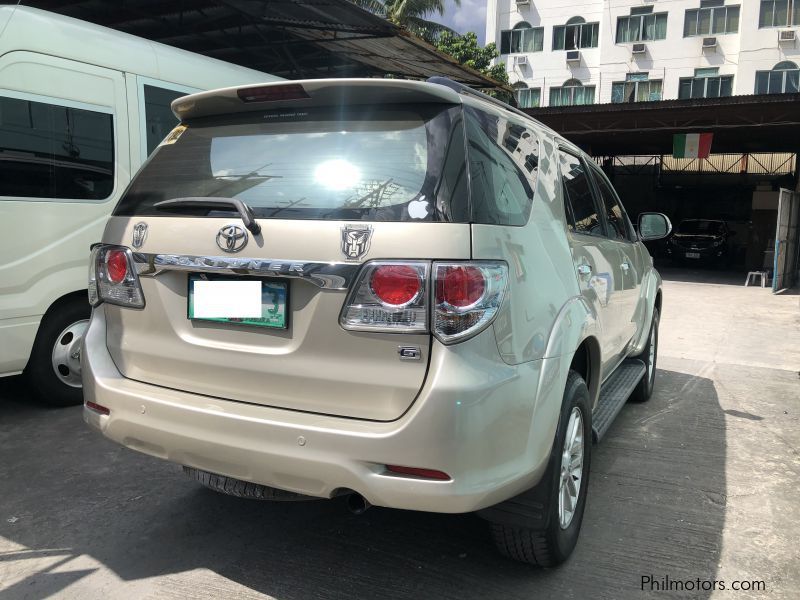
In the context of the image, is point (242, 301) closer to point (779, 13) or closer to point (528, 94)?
point (779, 13)

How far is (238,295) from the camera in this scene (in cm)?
223

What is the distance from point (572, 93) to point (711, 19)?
6.30m

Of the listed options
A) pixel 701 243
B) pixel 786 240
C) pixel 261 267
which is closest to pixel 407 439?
pixel 261 267

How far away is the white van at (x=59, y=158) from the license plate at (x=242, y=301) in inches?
94.9

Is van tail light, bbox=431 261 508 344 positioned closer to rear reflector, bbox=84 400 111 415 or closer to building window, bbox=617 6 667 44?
rear reflector, bbox=84 400 111 415

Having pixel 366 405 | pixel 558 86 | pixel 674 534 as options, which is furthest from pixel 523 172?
pixel 558 86

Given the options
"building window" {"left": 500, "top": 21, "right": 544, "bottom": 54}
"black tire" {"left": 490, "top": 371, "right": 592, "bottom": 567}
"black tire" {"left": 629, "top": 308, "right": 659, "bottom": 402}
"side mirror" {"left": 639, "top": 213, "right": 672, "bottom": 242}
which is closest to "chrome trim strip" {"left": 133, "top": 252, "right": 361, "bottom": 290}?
Result: "black tire" {"left": 490, "top": 371, "right": 592, "bottom": 567}

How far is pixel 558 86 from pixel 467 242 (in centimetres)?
3089

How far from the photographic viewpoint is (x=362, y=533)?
2941mm

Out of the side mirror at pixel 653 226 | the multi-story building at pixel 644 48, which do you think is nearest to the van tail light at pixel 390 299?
the side mirror at pixel 653 226

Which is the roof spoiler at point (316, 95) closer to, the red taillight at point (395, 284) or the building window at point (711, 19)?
the red taillight at point (395, 284)

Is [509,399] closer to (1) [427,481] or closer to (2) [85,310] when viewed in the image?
(1) [427,481]

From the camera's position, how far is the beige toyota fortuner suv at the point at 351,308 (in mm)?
2006

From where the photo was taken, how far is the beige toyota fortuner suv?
6.58 feet
